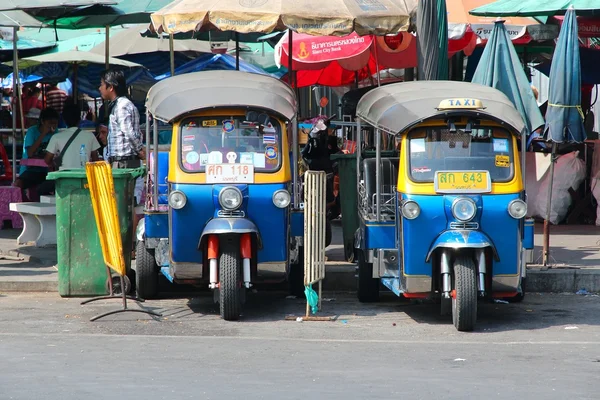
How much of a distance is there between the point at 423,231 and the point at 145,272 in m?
2.68

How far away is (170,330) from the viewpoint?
26.9ft

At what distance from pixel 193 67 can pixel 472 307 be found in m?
12.2

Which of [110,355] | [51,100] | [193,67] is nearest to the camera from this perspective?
[110,355]

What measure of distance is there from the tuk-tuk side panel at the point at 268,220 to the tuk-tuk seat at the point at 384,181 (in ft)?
3.31

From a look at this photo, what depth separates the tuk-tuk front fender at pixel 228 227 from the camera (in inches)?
325

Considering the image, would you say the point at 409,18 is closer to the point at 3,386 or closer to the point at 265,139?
the point at 265,139

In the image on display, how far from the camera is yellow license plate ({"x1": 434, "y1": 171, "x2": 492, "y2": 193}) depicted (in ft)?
27.3

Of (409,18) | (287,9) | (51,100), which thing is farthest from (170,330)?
(51,100)

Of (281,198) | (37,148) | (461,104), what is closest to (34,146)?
(37,148)

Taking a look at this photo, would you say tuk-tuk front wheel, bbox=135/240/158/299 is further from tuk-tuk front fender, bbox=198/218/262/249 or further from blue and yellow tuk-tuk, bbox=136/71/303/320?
tuk-tuk front fender, bbox=198/218/262/249

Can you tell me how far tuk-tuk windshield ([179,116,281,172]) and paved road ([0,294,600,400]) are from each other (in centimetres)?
134

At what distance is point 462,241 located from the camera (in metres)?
8.02

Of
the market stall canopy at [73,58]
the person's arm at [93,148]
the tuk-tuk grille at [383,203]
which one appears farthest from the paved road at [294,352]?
the market stall canopy at [73,58]

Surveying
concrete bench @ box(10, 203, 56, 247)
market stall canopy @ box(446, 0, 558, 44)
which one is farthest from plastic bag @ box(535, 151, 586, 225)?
concrete bench @ box(10, 203, 56, 247)
